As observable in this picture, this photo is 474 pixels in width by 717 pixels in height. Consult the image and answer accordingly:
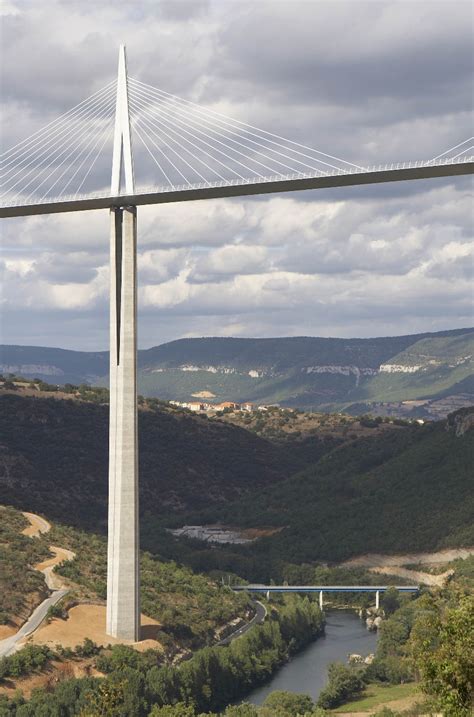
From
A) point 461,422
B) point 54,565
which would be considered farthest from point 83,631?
point 461,422

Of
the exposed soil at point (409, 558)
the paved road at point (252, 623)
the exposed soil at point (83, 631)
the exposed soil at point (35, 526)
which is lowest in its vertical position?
the paved road at point (252, 623)

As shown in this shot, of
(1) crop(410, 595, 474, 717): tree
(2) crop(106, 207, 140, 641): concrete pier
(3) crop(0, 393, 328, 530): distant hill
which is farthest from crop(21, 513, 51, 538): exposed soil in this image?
(1) crop(410, 595, 474, 717): tree

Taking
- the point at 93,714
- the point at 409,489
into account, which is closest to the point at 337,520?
the point at 409,489

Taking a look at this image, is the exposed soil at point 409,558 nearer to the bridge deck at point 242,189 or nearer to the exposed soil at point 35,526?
the exposed soil at point 35,526

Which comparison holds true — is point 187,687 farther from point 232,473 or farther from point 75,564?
point 232,473

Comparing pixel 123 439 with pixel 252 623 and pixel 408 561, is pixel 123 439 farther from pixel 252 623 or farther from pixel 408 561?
pixel 408 561

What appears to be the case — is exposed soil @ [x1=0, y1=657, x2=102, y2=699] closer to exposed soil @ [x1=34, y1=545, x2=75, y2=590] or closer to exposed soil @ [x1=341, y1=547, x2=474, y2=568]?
exposed soil @ [x1=34, y1=545, x2=75, y2=590]

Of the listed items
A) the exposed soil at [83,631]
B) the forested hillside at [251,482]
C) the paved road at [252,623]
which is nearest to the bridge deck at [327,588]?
the paved road at [252,623]

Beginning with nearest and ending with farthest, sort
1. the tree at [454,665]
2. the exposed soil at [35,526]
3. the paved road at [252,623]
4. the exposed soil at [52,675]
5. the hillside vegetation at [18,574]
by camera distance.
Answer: the tree at [454,665]
the exposed soil at [52,675]
the hillside vegetation at [18,574]
the paved road at [252,623]
the exposed soil at [35,526]
